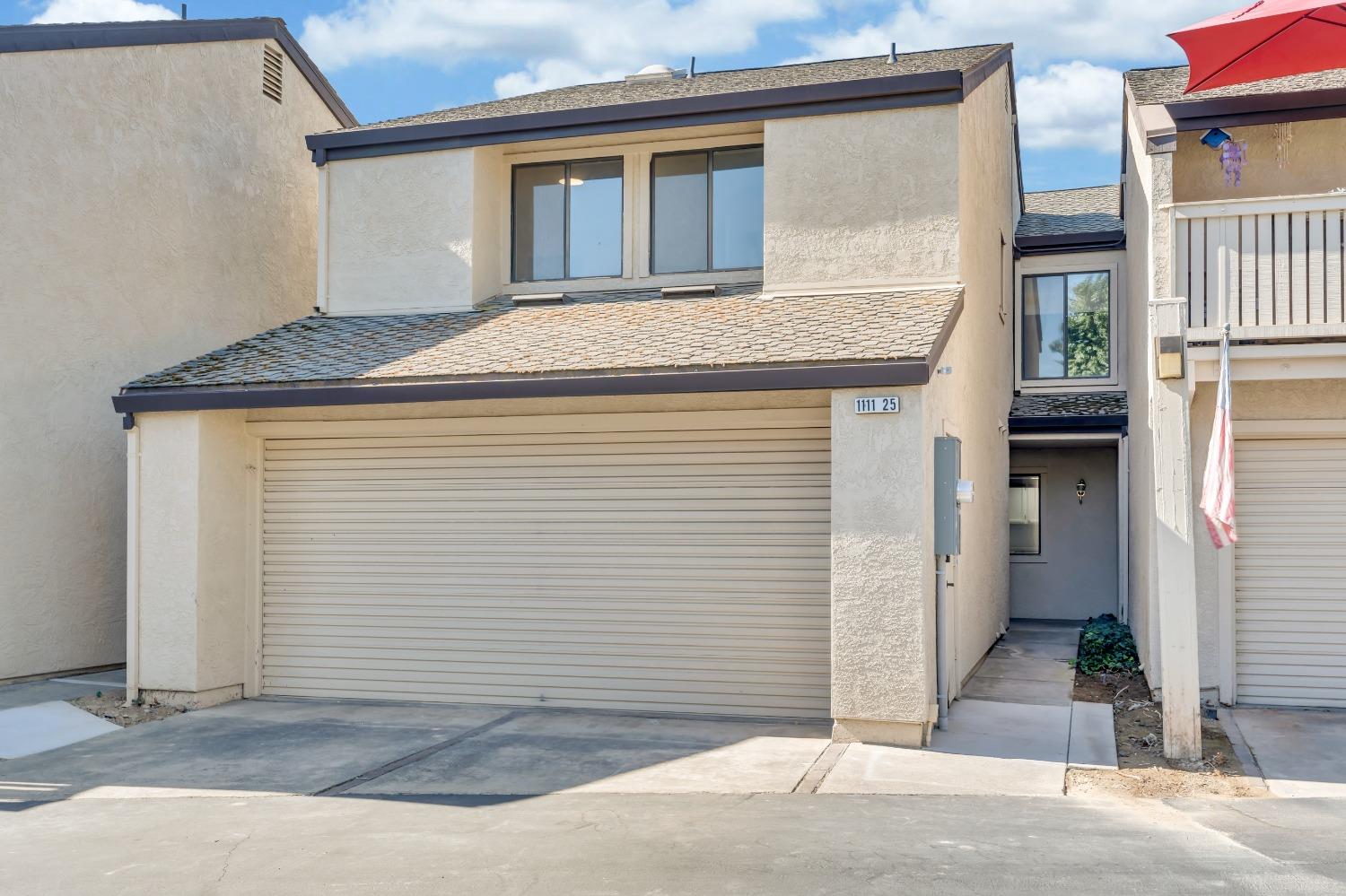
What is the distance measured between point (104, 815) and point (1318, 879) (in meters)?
7.20

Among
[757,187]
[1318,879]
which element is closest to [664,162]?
[757,187]

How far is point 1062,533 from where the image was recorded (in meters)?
17.9

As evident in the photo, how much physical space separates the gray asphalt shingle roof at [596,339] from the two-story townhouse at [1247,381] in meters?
2.05

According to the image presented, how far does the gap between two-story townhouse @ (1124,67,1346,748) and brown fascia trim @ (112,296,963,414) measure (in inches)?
78.9

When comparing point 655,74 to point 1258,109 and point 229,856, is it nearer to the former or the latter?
point 1258,109

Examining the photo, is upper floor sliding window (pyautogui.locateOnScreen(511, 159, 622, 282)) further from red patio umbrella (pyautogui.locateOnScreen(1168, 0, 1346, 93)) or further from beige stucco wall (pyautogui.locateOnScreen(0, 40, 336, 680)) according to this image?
red patio umbrella (pyautogui.locateOnScreen(1168, 0, 1346, 93))

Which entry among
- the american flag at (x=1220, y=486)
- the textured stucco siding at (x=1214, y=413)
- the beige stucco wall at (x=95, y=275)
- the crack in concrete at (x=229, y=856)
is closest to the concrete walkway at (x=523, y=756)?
the crack in concrete at (x=229, y=856)

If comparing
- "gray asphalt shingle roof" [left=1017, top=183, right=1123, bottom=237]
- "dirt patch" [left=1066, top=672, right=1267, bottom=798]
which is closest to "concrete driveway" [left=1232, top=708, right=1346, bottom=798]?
"dirt patch" [left=1066, top=672, right=1267, bottom=798]

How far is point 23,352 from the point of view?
1237cm

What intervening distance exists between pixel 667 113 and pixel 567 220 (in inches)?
70.2

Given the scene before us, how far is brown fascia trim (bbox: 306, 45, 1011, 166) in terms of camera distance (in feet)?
37.4

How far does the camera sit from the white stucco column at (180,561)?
11.1m

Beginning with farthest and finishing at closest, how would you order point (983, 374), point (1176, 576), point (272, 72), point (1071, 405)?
point (1071, 405) → point (272, 72) → point (983, 374) → point (1176, 576)

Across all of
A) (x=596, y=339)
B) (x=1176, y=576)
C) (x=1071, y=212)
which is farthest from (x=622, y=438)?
(x=1071, y=212)
